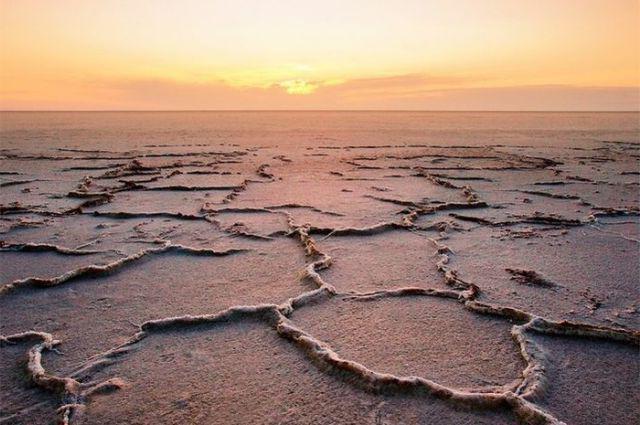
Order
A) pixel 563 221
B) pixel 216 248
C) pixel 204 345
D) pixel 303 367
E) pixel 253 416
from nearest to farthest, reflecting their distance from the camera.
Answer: pixel 253 416 → pixel 303 367 → pixel 204 345 → pixel 216 248 → pixel 563 221

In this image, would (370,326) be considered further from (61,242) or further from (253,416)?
(61,242)

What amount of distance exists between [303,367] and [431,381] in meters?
0.46

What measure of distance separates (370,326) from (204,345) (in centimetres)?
69

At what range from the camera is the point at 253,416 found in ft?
4.95

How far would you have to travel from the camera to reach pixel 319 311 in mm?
2250

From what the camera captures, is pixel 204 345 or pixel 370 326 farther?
pixel 370 326

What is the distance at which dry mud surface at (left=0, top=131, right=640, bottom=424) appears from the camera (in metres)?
1.58

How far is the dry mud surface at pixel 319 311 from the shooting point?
158 cm

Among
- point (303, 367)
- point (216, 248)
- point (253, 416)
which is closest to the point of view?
point (253, 416)

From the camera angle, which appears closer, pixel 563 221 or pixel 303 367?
Answer: pixel 303 367

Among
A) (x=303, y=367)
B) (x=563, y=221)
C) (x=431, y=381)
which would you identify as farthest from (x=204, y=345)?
(x=563, y=221)

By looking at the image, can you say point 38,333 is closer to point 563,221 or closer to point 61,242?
point 61,242

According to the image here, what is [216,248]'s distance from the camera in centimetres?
326

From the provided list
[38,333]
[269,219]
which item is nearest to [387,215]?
[269,219]
